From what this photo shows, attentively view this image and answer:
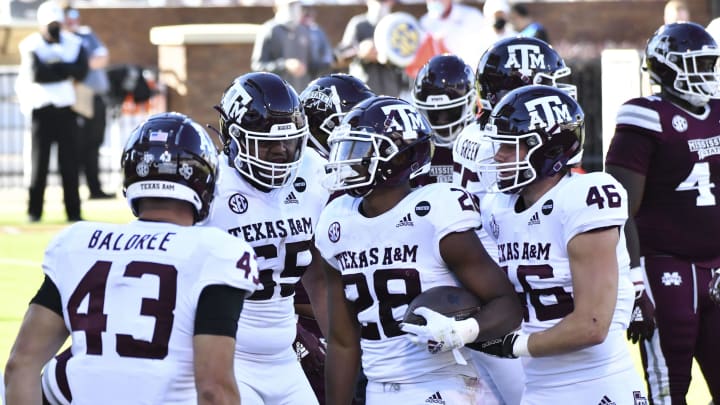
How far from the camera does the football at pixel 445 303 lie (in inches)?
181

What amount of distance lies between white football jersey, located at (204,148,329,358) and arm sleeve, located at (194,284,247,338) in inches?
56.1

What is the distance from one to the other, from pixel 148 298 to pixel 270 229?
1.49 meters

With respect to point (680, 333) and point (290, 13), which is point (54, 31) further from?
point (680, 333)

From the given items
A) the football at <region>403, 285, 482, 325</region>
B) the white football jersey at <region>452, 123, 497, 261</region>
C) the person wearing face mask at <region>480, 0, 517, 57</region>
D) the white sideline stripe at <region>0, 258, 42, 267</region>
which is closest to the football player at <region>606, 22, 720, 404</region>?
the white football jersey at <region>452, 123, 497, 261</region>

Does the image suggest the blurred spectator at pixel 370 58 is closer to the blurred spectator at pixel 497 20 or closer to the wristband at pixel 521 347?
the blurred spectator at pixel 497 20

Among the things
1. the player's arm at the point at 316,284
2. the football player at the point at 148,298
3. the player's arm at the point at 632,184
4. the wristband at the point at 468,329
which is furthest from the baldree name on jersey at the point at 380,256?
the player's arm at the point at 632,184

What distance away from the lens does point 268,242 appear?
5.29m

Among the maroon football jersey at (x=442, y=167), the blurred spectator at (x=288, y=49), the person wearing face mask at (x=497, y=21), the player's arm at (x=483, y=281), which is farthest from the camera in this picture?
the blurred spectator at (x=288, y=49)

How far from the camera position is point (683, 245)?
6.23m

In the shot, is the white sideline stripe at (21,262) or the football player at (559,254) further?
the white sideline stripe at (21,262)

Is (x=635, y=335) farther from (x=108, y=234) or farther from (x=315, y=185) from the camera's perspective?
(x=108, y=234)

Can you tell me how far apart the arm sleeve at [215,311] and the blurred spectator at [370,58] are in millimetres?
10950

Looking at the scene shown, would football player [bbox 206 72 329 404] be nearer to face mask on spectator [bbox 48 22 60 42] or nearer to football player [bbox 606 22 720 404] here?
football player [bbox 606 22 720 404]

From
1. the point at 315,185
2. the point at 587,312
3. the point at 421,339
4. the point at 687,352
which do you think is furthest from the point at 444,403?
the point at 687,352
